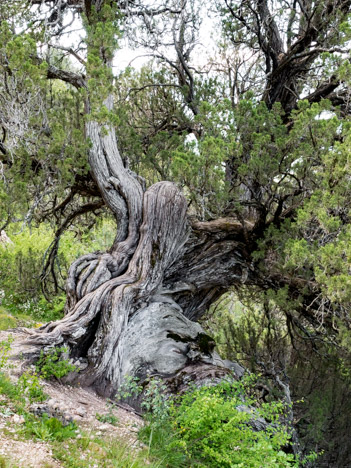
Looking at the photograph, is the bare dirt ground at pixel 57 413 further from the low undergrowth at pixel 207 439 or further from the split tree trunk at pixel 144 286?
the split tree trunk at pixel 144 286

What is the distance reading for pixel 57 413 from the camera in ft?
11.5

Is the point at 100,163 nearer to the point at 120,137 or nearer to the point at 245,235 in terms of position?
the point at 120,137

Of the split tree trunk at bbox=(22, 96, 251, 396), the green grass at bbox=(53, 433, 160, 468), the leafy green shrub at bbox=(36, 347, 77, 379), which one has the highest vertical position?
the split tree trunk at bbox=(22, 96, 251, 396)

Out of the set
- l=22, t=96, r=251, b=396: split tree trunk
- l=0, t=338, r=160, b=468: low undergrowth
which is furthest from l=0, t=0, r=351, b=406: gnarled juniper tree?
l=0, t=338, r=160, b=468: low undergrowth

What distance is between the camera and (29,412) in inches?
133

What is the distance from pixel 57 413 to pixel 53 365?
1.18m

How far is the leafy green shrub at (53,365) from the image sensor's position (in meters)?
4.58

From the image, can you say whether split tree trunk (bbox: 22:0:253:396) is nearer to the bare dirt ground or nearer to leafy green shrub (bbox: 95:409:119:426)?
the bare dirt ground

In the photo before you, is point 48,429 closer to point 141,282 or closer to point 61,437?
point 61,437

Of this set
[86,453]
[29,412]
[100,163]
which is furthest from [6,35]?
[86,453]

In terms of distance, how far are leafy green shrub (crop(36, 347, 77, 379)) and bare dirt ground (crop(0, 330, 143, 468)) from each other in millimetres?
112

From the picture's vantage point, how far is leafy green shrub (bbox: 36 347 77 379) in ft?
15.0

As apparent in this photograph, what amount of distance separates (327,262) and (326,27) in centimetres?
394

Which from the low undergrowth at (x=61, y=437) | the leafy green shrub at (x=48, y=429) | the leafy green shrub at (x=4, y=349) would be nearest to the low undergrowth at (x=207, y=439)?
the low undergrowth at (x=61, y=437)
